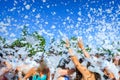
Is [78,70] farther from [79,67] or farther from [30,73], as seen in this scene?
[30,73]

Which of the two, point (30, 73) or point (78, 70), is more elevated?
point (30, 73)

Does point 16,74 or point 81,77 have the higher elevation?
point 16,74

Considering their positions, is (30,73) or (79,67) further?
(30,73)

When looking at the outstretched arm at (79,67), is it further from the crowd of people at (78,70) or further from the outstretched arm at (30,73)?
the outstretched arm at (30,73)

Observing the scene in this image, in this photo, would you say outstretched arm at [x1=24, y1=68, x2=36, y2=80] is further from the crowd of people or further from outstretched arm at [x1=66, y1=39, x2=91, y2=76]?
outstretched arm at [x1=66, y1=39, x2=91, y2=76]

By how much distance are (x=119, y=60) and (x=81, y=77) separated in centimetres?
192

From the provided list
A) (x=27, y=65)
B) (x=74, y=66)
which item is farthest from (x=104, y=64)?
(x=27, y=65)

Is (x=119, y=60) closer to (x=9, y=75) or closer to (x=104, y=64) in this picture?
(x=104, y=64)

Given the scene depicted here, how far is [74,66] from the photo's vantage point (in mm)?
6105

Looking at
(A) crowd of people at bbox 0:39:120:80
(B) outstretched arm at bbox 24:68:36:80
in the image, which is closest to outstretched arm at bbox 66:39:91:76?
(A) crowd of people at bbox 0:39:120:80

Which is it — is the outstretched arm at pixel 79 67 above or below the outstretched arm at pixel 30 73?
below

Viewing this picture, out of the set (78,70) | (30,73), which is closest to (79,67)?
(78,70)

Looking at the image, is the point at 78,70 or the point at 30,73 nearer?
the point at 78,70

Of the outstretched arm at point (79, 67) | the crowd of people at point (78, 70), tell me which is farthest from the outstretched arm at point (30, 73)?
the outstretched arm at point (79, 67)
